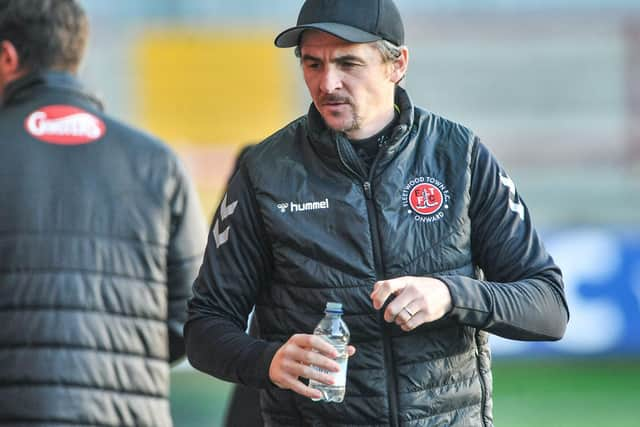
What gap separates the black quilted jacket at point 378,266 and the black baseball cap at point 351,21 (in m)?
0.18

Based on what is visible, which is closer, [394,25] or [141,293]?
[394,25]

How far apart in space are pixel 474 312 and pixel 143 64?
923 centimetres

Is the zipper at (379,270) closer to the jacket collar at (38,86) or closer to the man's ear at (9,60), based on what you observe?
the jacket collar at (38,86)

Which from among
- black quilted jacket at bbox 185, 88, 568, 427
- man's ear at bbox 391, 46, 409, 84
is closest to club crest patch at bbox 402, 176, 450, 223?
black quilted jacket at bbox 185, 88, 568, 427

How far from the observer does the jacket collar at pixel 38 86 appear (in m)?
4.31

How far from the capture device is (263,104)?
12.1 metres

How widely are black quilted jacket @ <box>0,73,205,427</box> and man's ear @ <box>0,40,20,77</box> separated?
1.7 inches

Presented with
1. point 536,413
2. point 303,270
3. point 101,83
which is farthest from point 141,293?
point 101,83

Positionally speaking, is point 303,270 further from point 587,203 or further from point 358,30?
point 587,203

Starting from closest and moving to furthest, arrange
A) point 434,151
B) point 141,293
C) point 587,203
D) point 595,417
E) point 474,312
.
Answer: point 474,312, point 434,151, point 141,293, point 595,417, point 587,203

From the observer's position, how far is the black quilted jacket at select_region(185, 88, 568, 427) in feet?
10.4

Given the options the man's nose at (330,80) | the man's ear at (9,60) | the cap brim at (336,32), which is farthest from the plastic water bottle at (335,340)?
the man's ear at (9,60)

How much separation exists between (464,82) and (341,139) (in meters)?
9.43

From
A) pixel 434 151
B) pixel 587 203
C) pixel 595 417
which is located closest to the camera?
pixel 434 151
